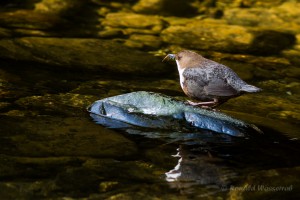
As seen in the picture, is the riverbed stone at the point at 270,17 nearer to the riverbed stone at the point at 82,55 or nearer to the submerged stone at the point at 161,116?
the riverbed stone at the point at 82,55

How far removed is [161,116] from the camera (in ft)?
17.2

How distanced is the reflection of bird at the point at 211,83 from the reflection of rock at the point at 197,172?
79cm

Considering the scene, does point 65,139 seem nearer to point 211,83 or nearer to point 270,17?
point 211,83

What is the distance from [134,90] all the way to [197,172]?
2470 mm

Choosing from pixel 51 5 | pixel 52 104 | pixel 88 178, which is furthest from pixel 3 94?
pixel 51 5

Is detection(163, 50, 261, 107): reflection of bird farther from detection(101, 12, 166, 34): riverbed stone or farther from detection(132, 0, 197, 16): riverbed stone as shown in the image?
detection(132, 0, 197, 16): riverbed stone

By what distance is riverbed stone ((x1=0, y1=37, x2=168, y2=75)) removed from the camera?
7.42m

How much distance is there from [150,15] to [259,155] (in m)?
6.27

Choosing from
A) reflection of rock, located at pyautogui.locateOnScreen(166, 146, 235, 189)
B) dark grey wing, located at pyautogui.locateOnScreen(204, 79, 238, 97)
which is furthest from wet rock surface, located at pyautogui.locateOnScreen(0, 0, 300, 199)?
dark grey wing, located at pyautogui.locateOnScreen(204, 79, 238, 97)

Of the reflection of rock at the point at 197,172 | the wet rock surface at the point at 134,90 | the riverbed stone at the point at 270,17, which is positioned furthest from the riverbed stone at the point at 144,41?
the reflection of rock at the point at 197,172

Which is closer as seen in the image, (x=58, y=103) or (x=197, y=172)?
(x=197, y=172)

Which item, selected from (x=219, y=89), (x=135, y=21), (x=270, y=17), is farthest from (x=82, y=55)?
(x=270, y=17)

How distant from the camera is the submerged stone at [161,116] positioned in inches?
204

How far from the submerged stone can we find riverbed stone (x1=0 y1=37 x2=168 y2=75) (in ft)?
6.39
